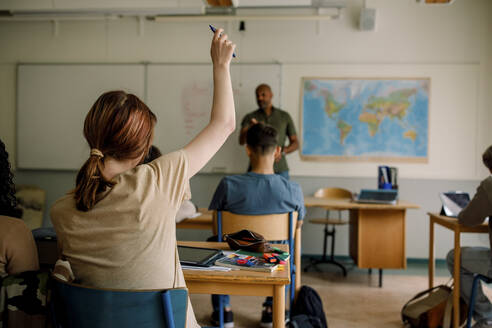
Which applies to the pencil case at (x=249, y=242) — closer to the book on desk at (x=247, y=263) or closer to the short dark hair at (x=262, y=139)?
the book on desk at (x=247, y=263)

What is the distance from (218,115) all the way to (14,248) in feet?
1.98

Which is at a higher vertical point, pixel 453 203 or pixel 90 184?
pixel 90 184

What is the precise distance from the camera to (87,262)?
1062mm

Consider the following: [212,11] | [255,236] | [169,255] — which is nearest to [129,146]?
[169,255]

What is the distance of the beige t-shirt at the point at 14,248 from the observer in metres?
1.11

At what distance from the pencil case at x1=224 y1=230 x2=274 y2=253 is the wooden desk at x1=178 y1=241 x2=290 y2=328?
21 cm

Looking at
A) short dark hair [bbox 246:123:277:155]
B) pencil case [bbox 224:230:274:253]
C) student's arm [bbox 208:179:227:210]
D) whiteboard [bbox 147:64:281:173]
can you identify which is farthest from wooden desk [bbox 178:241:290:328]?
whiteboard [bbox 147:64:281:173]

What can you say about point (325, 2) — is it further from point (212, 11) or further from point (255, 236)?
point (255, 236)

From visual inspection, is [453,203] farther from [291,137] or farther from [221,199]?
[291,137]

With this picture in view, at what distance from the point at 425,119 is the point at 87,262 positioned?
4485 mm

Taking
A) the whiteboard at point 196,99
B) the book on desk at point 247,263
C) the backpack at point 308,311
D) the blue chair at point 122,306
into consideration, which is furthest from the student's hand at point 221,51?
the whiteboard at point 196,99

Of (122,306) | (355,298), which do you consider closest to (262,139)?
(122,306)

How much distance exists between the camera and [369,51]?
4.89 meters

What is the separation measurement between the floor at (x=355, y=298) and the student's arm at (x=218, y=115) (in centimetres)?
209
